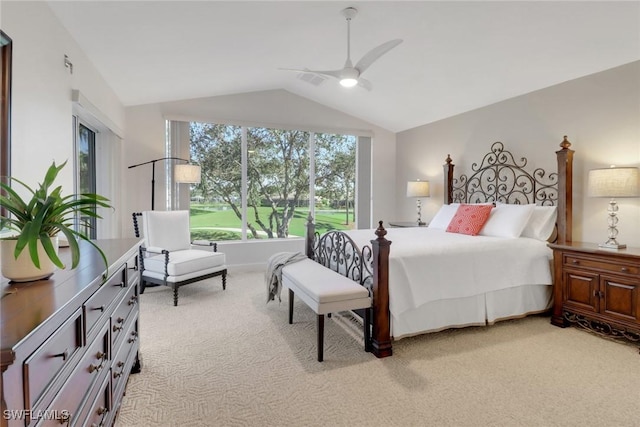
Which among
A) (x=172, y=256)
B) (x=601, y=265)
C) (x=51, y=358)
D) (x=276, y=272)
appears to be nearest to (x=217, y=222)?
(x=172, y=256)

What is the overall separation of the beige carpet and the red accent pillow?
1.05 m

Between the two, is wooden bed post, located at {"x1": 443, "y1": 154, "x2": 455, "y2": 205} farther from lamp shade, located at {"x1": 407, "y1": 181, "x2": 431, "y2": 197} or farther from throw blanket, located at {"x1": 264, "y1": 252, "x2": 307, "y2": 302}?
throw blanket, located at {"x1": 264, "y1": 252, "x2": 307, "y2": 302}

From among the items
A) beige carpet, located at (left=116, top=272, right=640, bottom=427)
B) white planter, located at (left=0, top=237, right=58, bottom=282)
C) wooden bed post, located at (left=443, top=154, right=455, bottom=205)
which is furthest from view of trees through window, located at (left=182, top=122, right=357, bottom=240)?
white planter, located at (left=0, top=237, right=58, bottom=282)

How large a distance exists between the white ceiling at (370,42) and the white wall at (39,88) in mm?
217

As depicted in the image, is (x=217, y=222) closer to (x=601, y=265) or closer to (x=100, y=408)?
(x=100, y=408)

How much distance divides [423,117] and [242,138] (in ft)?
9.71

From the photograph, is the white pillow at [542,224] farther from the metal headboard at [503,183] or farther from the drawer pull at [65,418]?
the drawer pull at [65,418]

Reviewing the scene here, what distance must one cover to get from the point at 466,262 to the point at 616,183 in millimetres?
1445

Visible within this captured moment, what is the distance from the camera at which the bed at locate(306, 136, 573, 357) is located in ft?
8.51

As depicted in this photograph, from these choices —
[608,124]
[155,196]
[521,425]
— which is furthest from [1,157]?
[608,124]

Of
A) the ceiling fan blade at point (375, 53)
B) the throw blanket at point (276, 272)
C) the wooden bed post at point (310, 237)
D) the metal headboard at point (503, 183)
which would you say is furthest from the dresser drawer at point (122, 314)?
the metal headboard at point (503, 183)

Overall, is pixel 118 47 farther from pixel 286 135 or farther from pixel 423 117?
pixel 423 117

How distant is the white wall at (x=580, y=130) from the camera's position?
313 centimetres

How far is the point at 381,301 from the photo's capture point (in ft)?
8.34
